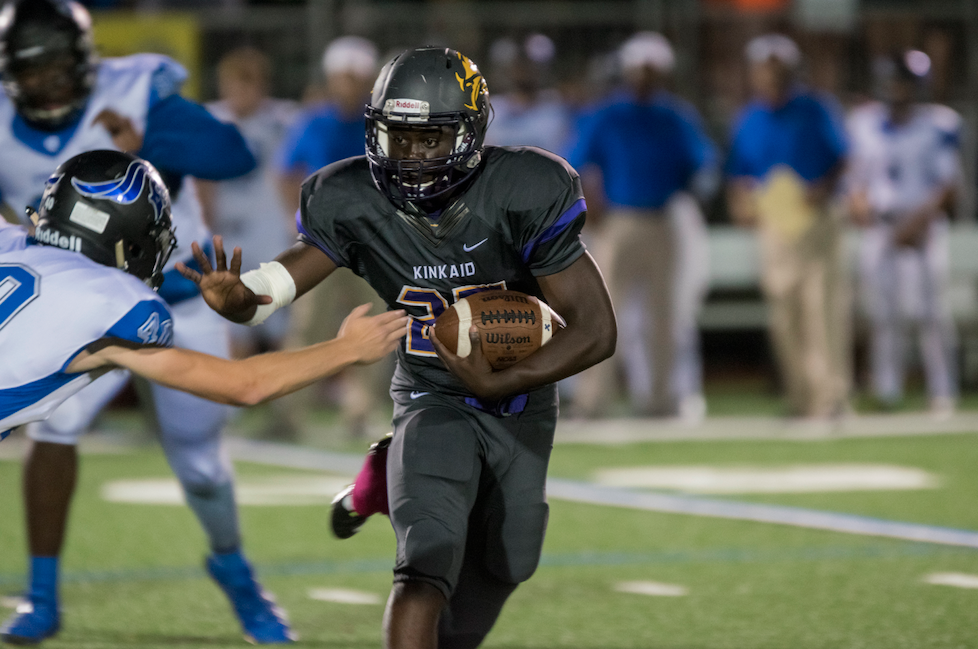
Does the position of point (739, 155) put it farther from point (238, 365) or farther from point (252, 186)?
point (238, 365)

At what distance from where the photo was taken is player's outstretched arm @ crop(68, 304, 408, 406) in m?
3.13

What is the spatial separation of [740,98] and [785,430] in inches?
147

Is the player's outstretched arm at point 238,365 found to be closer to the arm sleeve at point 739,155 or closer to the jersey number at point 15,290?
the jersey number at point 15,290

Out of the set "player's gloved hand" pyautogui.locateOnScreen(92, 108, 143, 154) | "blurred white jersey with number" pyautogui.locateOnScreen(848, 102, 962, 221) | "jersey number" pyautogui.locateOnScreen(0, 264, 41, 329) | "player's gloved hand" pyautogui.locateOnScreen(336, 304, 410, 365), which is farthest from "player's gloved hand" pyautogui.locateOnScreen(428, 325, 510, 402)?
"blurred white jersey with number" pyautogui.locateOnScreen(848, 102, 962, 221)

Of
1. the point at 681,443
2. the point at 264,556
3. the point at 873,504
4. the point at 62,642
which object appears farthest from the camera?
the point at 681,443

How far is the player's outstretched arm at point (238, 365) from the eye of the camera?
3.13 meters

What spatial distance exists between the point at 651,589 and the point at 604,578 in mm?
228

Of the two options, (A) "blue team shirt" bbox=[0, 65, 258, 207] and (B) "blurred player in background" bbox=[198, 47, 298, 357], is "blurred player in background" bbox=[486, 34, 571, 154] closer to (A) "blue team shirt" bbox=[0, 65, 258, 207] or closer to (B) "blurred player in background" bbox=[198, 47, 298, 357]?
(B) "blurred player in background" bbox=[198, 47, 298, 357]

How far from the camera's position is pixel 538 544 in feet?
11.2

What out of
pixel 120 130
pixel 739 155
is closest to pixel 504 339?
pixel 120 130

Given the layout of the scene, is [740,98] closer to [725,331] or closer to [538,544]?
[725,331]

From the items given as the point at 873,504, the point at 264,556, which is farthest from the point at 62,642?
the point at 873,504

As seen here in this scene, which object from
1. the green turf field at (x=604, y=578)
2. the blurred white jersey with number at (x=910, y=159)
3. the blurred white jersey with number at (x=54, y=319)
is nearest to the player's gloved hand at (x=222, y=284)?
the blurred white jersey with number at (x=54, y=319)

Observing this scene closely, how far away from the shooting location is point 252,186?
9.40 metres
